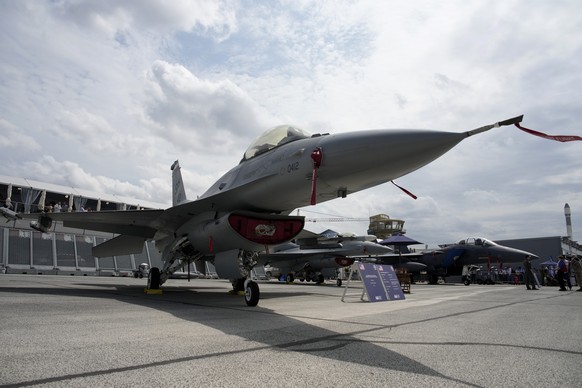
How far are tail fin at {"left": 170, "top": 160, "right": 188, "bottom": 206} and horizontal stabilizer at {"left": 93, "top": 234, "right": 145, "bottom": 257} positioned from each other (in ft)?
6.09

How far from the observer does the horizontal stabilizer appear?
1285cm

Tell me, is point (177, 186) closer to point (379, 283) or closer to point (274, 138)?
point (274, 138)

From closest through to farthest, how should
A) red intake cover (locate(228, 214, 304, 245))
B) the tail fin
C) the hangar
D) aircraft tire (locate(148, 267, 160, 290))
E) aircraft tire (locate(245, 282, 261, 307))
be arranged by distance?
aircraft tire (locate(245, 282, 261, 307))
red intake cover (locate(228, 214, 304, 245))
aircraft tire (locate(148, 267, 160, 290))
the tail fin
the hangar

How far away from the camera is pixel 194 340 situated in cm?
352

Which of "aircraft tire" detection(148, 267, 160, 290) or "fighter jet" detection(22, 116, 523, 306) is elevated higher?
"fighter jet" detection(22, 116, 523, 306)

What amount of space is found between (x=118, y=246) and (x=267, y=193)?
8337 mm

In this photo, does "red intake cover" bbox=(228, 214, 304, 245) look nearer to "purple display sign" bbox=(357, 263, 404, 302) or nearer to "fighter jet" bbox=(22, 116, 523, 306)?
"fighter jet" bbox=(22, 116, 523, 306)

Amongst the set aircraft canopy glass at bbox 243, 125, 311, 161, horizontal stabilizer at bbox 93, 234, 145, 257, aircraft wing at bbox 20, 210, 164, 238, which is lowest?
horizontal stabilizer at bbox 93, 234, 145, 257

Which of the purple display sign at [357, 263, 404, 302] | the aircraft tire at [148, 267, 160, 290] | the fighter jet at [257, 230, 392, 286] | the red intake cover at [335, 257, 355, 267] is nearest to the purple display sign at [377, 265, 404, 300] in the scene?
the purple display sign at [357, 263, 404, 302]

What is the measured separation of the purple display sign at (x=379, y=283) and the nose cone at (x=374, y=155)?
356 cm

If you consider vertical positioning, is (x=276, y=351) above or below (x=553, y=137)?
below

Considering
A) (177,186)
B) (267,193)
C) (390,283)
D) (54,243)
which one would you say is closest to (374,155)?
(267,193)

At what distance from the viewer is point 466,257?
23.5 meters

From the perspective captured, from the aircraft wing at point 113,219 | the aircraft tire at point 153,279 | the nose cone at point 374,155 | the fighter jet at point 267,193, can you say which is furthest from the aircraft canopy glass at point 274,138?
the aircraft tire at point 153,279
